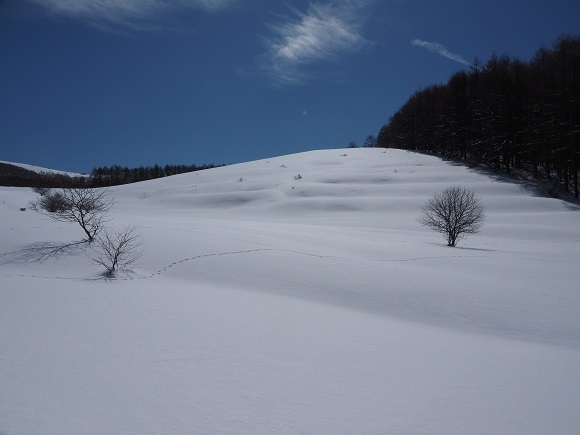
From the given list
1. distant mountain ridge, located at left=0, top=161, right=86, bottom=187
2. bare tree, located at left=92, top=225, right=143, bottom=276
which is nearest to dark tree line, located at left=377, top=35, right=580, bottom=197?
bare tree, located at left=92, top=225, right=143, bottom=276

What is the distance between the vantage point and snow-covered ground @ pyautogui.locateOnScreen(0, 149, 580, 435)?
3236mm

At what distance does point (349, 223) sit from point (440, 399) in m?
19.7

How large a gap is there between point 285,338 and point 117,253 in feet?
18.4

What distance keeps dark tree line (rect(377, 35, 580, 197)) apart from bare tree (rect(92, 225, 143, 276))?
32423 millimetres

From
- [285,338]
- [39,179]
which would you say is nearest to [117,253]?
[285,338]

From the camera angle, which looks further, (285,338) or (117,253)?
(117,253)

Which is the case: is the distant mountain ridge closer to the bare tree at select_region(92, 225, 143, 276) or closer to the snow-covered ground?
the bare tree at select_region(92, 225, 143, 276)

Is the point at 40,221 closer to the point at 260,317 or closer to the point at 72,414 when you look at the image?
the point at 260,317

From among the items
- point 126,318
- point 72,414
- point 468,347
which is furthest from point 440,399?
point 126,318

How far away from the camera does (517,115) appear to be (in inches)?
1331

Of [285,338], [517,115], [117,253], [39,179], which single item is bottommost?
[285,338]

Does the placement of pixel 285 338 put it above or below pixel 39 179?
below

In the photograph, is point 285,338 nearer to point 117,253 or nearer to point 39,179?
point 117,253

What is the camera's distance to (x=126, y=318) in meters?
5.42
